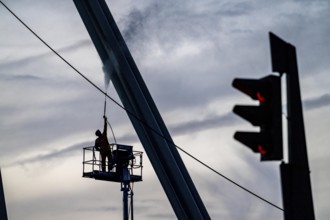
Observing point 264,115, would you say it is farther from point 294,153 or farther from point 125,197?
point 125,197

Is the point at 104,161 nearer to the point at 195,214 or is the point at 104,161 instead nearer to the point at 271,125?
the point at 195,214

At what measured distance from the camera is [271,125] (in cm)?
666

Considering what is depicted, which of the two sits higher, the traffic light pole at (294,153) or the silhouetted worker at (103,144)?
the silhouetted worker at (103,144)

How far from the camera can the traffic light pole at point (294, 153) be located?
6.50 metres

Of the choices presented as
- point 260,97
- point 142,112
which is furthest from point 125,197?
point 260,97

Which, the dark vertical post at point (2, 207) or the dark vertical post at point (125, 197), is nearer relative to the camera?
the dark vertical post at point (2, 207)

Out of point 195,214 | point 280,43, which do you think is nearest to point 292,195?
point 280,43

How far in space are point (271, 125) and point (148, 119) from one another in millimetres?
6988

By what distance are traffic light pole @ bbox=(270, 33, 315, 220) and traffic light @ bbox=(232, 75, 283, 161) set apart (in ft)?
0.39

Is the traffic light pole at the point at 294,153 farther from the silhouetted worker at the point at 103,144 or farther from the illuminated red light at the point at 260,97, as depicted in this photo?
the silhouetted worker at the point at 103,144

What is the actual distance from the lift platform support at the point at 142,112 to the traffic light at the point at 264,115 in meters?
6.59

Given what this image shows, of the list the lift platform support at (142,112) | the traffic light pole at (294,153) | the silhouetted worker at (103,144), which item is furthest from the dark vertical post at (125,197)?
the traffic light pole at (294,153)

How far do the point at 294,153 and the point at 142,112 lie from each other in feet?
23.4

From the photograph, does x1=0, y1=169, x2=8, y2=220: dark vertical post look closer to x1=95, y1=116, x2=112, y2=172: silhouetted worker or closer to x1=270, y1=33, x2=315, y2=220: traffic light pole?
x1=270, y1=33, x2=315, y2=220: traffic light pole
